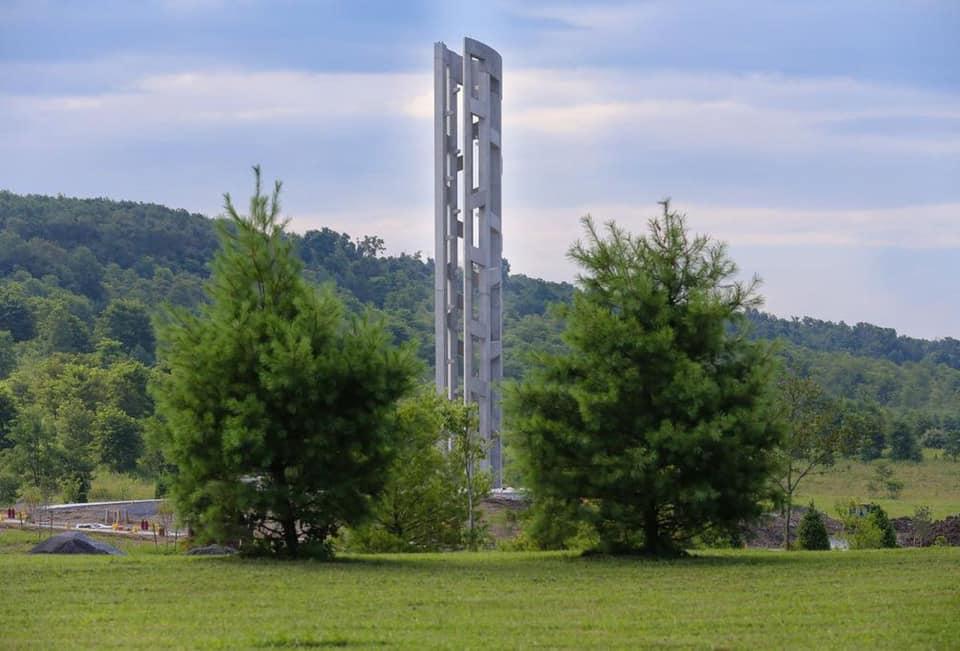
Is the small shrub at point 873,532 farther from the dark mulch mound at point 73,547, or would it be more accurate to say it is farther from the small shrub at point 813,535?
the dark mulch mound at point 73,547

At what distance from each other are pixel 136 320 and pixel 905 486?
44.6m

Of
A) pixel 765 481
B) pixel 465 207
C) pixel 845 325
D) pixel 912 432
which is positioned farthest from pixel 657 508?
pixel 845 325

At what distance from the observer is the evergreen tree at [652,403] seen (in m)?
21.1

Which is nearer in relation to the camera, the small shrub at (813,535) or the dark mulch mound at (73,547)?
the dark mulch mound at (73,547)

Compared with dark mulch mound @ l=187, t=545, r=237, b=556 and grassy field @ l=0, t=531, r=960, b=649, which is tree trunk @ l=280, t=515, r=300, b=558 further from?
dark mulch mound @ l=187, t=545, r=237, b=556

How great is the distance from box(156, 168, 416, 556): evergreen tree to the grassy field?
0.85 metres

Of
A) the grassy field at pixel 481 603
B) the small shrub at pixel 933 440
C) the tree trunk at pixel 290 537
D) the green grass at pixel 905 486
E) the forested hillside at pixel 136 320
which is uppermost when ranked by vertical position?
the forested hillside at pixel 136 320

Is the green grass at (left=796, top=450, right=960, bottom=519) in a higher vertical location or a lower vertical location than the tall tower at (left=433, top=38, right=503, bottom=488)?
lower

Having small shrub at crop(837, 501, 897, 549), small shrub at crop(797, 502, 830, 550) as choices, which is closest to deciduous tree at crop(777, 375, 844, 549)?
small shrub at crop(837, 501, 897, 549)

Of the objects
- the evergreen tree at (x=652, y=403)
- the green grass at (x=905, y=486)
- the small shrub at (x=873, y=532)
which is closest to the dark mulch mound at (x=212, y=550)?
the evergreen tree at (x=652, y=403)

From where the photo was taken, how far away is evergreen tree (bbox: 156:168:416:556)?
66.7 ft

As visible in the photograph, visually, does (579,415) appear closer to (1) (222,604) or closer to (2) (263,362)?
Result: (2) (263,362)

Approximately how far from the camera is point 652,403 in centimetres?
→ 2145

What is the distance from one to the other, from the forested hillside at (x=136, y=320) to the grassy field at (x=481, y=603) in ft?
108
